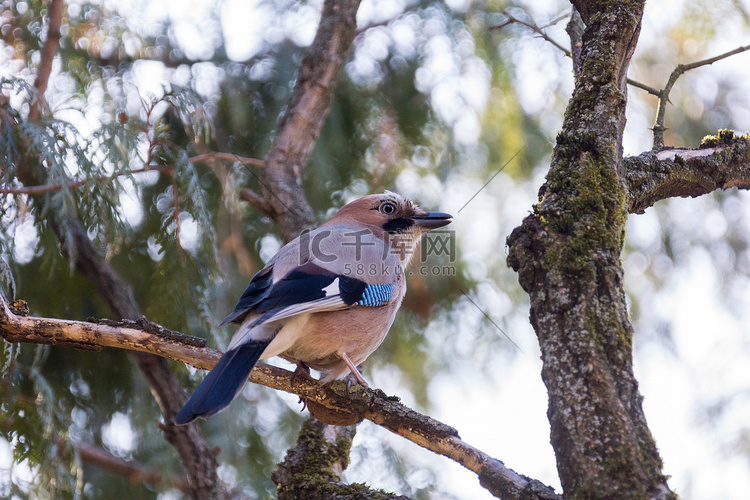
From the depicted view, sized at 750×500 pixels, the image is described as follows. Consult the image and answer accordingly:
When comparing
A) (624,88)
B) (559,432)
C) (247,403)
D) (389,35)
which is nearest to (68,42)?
(389,35)

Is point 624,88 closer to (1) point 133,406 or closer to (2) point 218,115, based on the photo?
(2) point 218,115

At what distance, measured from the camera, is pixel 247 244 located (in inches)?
207

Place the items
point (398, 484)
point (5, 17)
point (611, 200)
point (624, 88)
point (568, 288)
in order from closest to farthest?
point (568, 288) < point (611, 200) < point (624, 88) < point (5, 17) < point (398, 484)

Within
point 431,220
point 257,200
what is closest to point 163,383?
point 257,200

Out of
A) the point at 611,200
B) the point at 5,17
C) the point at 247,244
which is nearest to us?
the point at 611,200

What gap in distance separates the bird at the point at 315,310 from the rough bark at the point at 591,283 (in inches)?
43.6

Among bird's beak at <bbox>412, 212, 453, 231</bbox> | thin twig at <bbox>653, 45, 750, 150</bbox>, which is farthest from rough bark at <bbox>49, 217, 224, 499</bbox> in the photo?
thin twig at <bbox>653, 45, 750, 150</bbox>

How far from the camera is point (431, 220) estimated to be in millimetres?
4438

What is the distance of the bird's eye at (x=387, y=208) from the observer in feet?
14.6

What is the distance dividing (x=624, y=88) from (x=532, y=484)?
5.56 feet

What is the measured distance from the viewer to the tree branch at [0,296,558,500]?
2.26 metres

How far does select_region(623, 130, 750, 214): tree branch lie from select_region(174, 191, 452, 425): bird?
4.44 ft

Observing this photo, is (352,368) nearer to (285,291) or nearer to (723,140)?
(285,291)

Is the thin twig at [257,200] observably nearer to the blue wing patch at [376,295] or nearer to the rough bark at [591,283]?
the blue wing patch at [376,295]
